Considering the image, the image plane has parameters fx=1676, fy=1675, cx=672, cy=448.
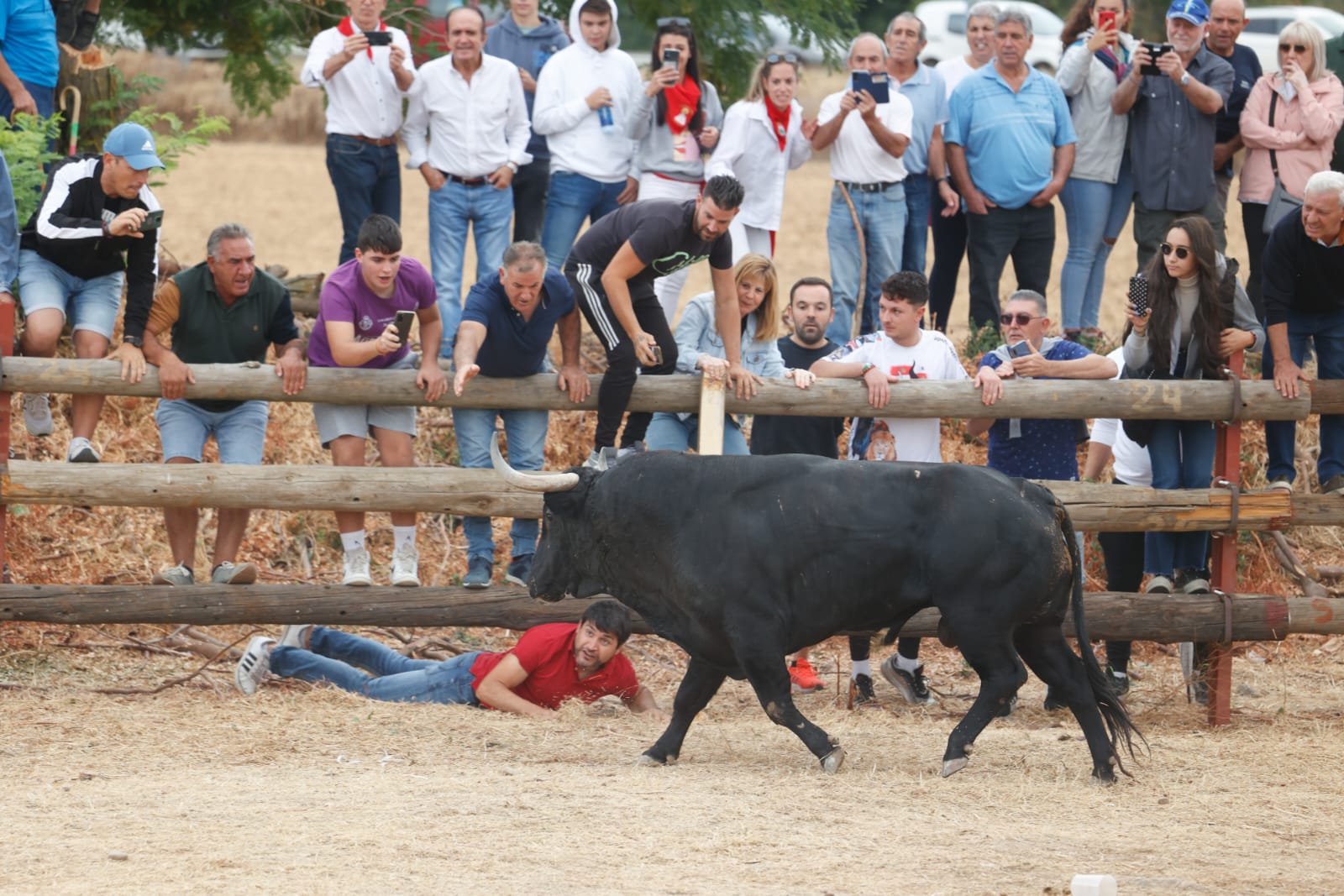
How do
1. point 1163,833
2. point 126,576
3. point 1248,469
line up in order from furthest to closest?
point 1248,469 < point 126,576 < point 1163,833

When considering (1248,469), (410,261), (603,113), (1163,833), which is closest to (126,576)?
(410,261)

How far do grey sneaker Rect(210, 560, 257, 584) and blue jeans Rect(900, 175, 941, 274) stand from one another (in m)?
4.93

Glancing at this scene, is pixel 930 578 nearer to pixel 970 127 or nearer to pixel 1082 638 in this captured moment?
pixel 1082 638

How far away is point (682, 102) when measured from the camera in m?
10.7

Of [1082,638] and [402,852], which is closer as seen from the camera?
[402,852]

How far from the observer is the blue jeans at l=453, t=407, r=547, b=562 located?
883 cm

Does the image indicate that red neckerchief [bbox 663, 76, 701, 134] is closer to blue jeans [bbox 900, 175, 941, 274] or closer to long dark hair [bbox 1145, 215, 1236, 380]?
blue jeans [bbox 900, 175, 941, 274]

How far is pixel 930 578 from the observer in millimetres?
7098

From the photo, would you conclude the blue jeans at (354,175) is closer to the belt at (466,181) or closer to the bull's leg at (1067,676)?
the belt at (466,181)

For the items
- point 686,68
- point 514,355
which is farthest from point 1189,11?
point 514,355

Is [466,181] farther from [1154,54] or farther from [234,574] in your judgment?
[1154,54]

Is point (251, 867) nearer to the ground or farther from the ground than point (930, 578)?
nearer to the ground

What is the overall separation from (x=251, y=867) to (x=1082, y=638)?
11.9ft

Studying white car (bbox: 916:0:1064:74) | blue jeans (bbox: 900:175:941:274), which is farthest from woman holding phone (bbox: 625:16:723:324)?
white car (bbox: 916:0:1064:74)
